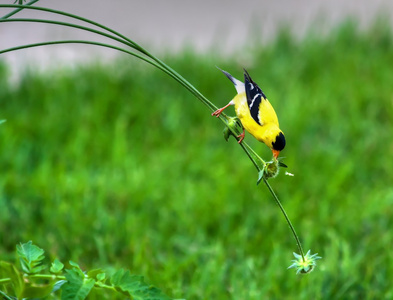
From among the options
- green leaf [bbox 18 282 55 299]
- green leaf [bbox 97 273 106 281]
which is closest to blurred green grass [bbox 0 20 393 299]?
green leaf [bbox 97 273 106 281]

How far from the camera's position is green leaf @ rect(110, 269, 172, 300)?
124 cm

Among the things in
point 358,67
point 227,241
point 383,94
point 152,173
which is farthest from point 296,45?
point 227,241

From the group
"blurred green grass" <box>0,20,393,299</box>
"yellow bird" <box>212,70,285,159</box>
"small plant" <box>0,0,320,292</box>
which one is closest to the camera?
"small plant" <box>0,0,320,292</box>

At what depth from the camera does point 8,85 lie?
385cm

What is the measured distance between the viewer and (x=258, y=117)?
1235 mm

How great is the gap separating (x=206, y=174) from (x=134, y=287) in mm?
1984

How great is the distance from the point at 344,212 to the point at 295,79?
4.82 feet

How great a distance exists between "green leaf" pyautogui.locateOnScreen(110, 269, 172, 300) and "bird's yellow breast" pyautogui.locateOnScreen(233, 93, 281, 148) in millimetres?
375

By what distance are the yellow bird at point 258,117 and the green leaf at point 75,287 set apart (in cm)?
42

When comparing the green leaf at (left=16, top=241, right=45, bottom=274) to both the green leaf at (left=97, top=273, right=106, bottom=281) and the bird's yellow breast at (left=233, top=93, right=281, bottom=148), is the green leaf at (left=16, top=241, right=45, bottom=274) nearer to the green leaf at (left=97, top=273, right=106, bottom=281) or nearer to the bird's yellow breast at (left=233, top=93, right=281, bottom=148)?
the green leaf at (left=97, top=273, right=106, bottom=281)

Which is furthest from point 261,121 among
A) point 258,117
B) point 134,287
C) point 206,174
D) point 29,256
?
point 206,174

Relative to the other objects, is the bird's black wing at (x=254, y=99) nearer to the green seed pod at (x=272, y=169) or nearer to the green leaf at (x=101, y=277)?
the green seed pod at (x=272, y=169)

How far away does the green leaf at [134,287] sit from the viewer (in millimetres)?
1243

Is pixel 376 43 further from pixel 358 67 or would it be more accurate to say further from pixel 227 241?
pixel 227 241
